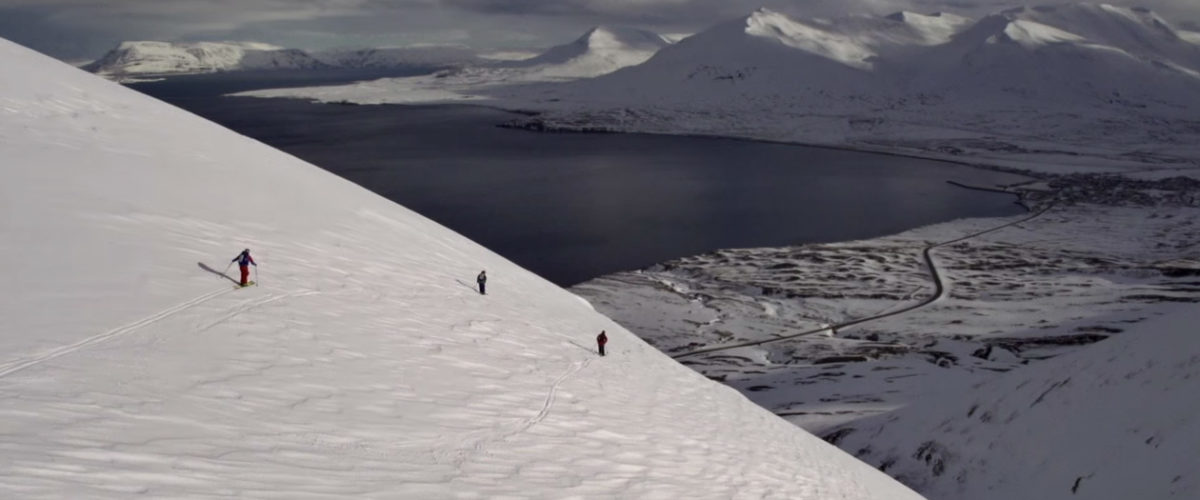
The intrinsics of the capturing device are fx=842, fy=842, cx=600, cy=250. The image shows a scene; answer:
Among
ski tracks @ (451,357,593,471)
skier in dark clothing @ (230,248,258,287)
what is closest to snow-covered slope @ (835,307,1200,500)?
ski tracks @ (451,357,593,471)

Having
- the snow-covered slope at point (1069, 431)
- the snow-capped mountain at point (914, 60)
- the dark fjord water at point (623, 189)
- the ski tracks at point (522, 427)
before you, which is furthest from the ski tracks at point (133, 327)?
the snow-capped mountain at point (914, 60)

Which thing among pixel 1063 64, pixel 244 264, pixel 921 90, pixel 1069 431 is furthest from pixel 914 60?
pixel 244 264

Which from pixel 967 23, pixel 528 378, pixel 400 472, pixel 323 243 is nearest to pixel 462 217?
pixel 323 243

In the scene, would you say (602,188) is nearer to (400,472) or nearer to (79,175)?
(79,175)

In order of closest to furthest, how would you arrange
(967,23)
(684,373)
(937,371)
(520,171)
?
(684,373), (937,371), (520,171), (967,23)

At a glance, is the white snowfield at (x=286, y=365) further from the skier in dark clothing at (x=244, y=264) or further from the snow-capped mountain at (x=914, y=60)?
the snow-capped mountain at (x=914, y=60)

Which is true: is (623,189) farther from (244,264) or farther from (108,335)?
(108,335)
